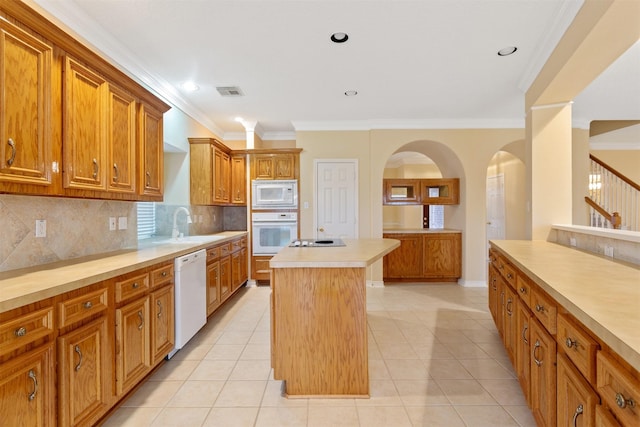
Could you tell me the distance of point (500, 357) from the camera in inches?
99.1

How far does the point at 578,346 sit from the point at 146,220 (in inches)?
153

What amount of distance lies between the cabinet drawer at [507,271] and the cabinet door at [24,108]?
2994mm

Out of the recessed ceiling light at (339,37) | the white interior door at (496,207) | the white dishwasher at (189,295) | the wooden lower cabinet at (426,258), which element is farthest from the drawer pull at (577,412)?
the white interior door at (496,207)

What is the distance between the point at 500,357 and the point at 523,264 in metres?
1.20

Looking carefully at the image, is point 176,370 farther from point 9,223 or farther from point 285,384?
point 9,223

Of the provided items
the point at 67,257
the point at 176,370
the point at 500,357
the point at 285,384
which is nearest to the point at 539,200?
the point at 500,357

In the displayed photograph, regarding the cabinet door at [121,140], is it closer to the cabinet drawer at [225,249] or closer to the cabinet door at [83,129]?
the cabinet door at [83,129]

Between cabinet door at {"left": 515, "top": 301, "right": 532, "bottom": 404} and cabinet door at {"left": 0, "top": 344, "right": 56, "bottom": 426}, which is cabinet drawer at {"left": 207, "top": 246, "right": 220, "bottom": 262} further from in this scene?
cabinet door at {"left": 515, "top": 301, "right": 532, "bottom": 404}

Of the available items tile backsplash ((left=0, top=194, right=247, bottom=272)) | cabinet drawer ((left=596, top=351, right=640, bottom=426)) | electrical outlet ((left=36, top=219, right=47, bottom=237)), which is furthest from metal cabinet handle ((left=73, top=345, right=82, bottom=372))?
cabinet drawer ((left=596, top=351, right=640, bottom=426))

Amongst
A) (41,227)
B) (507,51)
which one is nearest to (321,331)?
(41,227)

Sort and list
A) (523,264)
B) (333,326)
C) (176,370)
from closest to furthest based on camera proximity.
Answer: (523,264) < (333,326) < (176,370)

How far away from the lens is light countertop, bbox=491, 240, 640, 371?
2.80 ft

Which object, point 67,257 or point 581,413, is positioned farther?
point 67,257

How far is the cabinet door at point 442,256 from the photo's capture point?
16.4 feet
